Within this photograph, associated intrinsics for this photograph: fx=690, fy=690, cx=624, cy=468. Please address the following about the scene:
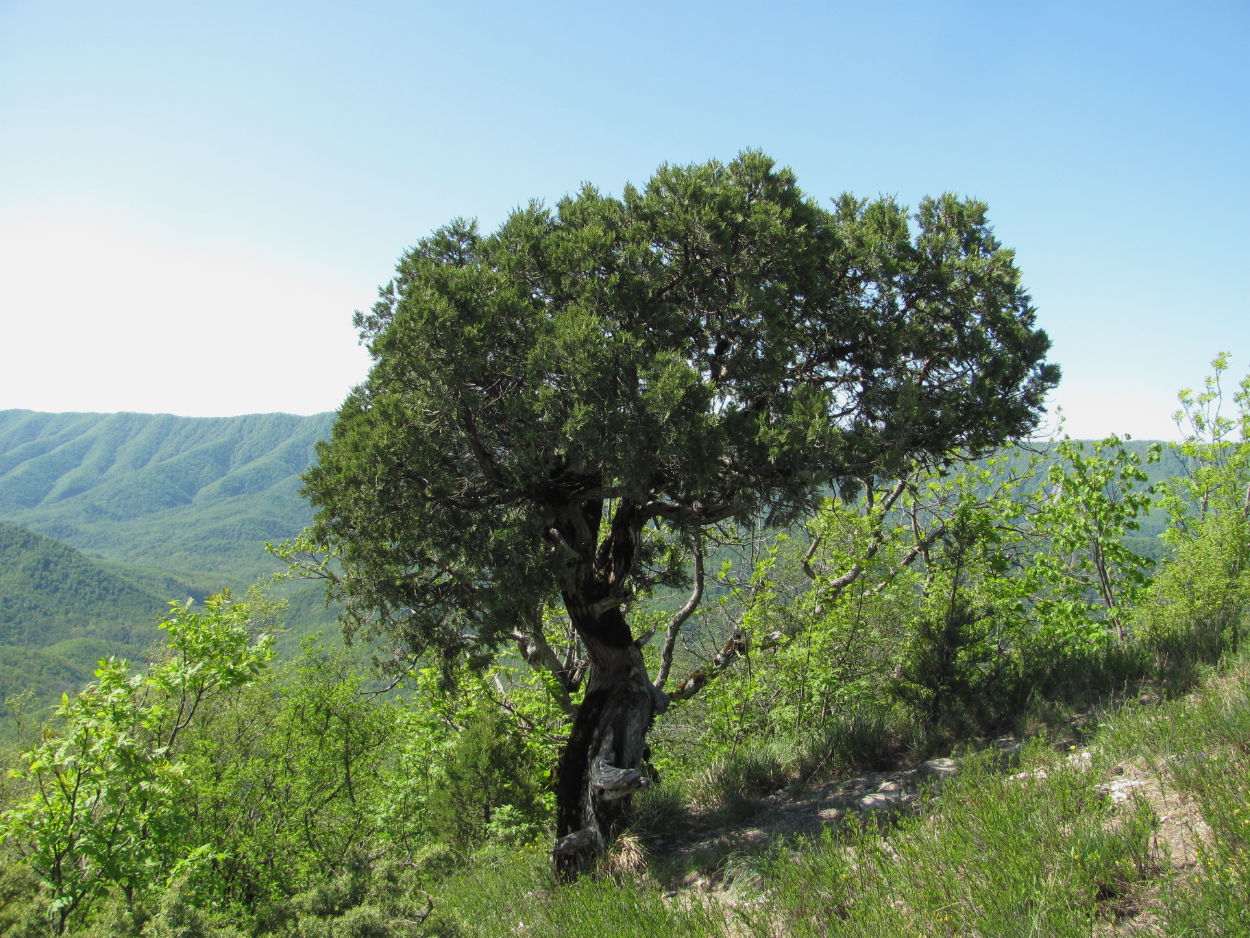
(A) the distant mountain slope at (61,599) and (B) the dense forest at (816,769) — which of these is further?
(A) the distant mountain slope at (61,599)

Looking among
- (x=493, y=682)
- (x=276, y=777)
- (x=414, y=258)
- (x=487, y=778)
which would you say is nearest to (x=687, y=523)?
(x=414, y=258)

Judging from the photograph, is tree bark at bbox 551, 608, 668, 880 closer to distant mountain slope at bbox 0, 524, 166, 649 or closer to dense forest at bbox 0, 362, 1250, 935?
dense forest at bbox 0, 362, 1250, 935

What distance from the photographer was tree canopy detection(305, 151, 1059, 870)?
20.7 ft

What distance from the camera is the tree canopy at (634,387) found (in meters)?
6.31

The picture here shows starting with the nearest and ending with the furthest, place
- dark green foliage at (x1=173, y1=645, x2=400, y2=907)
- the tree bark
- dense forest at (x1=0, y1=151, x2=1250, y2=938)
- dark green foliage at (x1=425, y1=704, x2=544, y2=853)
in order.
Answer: dense forest at (x1=0, y1=151, x2=1250, y2=938) → the tree bark → dark green foliage at (x1=425, y1=704, x2=544, y2=853) → dark green foliage at (x1=173, y1=645, x2=400, y2=907)

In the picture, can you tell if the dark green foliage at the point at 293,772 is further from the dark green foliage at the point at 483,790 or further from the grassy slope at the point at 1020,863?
the grassy slope at the point at 1020,863

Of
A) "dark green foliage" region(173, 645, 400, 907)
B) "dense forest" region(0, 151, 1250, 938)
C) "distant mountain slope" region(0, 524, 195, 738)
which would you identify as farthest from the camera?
"distant mountain slope" region(0, 524, 195, 738)

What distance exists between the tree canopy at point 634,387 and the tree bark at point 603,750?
0.12 ft

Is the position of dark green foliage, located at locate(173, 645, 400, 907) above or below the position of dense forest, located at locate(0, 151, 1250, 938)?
below

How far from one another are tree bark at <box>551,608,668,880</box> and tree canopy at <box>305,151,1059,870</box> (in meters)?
0.04

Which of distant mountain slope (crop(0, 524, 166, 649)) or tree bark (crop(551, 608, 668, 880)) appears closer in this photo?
tree bark (crop(551, 608, 668, 880))

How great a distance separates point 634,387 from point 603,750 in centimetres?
407

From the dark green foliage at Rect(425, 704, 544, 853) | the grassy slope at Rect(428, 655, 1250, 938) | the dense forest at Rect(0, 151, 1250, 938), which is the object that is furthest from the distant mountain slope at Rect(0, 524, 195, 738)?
the grassy slope at Rect(428, 655, 1250, 938)

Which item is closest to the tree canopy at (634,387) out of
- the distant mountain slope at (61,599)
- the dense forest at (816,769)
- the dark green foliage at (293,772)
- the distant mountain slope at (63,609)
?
the dense forest at (816,769)
